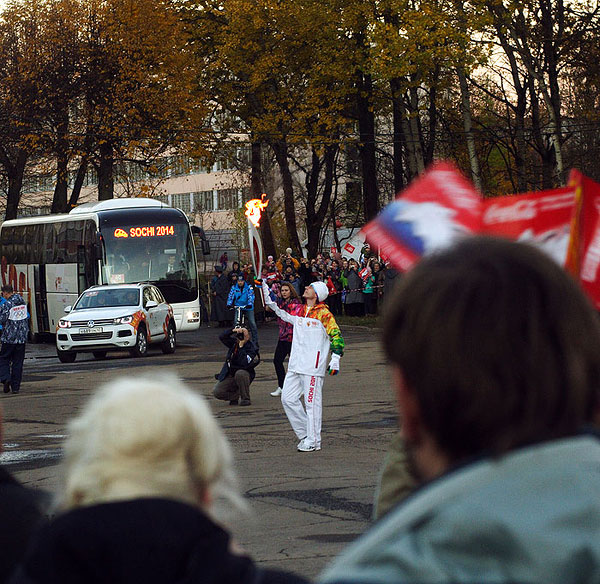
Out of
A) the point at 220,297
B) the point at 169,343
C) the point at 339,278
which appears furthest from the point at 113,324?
the point at 339,278

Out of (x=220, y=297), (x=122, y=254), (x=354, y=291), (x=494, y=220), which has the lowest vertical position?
(x=220, y=297)

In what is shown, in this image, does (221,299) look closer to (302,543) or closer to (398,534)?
(302,543)

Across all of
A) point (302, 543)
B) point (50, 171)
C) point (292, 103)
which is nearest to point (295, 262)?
point (292, 103)

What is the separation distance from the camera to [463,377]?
1.54 meters

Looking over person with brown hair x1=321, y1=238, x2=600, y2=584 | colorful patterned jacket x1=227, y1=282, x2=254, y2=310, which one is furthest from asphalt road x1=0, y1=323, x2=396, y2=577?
colorful patterned jacket x1=227, y1=282, x2=254, y2=310

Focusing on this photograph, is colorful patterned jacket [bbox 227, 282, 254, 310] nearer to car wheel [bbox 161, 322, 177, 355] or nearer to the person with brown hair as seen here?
car wheel [bbox 161, 322, 177, 355]

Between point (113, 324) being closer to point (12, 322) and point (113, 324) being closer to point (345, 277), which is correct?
point (12, 322)

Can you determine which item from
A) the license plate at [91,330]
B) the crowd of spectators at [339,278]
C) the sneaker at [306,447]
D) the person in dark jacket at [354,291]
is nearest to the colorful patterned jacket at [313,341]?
the sneaker at [306,447]

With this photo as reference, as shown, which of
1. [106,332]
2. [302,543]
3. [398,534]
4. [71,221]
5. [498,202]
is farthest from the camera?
[71,221]

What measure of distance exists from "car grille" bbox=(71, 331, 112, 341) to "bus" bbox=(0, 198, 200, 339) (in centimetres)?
548

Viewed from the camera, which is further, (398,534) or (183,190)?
(183,190)

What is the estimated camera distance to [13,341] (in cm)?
1991

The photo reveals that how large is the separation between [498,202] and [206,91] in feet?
137

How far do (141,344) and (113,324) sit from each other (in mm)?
1037
